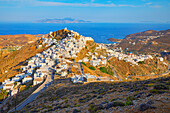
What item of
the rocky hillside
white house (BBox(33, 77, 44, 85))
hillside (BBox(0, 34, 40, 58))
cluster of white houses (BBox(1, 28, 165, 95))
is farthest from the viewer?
hillside (BBox(0, 34, 40, 58))

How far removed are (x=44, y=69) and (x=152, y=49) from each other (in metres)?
71.2

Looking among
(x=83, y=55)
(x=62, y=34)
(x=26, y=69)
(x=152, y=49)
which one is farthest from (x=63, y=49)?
→ (x=152, y=49)

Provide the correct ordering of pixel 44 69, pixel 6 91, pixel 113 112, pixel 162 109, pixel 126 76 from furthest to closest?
1. pixel 126 76
2. pixel 44 69
3. pixel 6 91
4. pixel 113 112
5. pixel 162 109

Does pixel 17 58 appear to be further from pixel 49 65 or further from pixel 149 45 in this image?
pixel 149 45

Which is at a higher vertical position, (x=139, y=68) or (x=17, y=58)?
(x=17, y=58)

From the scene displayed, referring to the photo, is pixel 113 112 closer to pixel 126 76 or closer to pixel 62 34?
pixel 126 76

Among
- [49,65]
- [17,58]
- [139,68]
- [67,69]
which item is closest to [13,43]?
[17,58]

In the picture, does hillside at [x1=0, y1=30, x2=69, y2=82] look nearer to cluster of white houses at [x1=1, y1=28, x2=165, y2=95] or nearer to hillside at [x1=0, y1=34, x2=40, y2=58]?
cluster of white houses at [x1=1, y1=28, x2=165, y2=95]

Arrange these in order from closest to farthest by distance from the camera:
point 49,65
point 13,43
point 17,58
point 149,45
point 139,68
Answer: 1. point 49,65
2. point 139,68
3. point 17,58
4. point 149,45
5. point 13,43

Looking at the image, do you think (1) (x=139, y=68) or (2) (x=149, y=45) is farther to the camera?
(2) (x=149, y=45)

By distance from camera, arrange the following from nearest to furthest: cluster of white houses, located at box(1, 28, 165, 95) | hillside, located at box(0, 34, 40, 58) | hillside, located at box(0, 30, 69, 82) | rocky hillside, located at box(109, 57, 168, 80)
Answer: cluster of white houses, located at box(1, 28, 165, 95) → hillside, located at box(0, 30, 69, 82) → rocky hillside, located at box(109, 57, 168, 80) → hillside, located at box(0, 34, 40, 58)

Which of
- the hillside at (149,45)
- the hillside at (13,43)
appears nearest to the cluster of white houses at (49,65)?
the hillside at (149,45)

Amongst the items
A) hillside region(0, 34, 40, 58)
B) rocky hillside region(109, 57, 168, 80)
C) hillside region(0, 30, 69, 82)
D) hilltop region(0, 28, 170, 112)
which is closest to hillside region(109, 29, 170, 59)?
rocky hillside region(109, 57, 168, 80)

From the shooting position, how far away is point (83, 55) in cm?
4372
